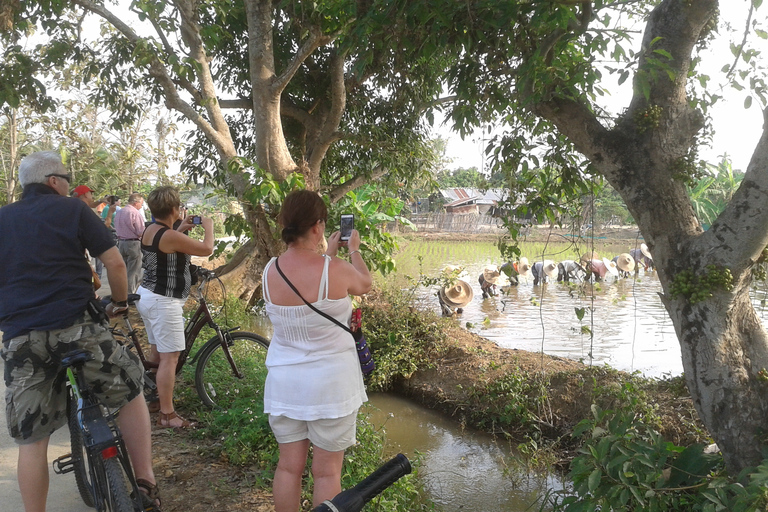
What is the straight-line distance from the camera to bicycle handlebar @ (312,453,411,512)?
878mm

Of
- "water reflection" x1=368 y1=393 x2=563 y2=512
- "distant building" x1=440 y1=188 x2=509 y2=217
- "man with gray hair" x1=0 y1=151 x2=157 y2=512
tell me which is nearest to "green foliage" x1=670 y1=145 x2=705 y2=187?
"water reflection" x1=368 y1=393 x2=563 y2=512

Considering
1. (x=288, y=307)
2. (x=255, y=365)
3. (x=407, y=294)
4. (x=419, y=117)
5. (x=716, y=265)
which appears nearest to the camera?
(x=288, y=307)

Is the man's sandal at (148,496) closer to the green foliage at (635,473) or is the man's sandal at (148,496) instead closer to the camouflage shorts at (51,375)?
the camouflage shorts at (51,375)

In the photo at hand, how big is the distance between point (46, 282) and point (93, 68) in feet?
23.6

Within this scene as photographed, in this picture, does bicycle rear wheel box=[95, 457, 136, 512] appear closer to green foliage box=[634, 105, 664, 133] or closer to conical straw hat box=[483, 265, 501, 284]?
green foliage box=[634, 105, 664, 133]

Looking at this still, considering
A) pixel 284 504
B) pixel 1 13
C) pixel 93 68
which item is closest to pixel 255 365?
pixel 284 504

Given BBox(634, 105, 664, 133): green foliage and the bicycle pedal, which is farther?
BBox(634, 105, 664, 133): green foliage

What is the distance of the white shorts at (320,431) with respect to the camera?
222 cm

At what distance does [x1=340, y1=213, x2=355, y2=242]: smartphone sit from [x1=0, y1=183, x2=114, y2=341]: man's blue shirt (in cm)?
109

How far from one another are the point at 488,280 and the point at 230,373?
944cm

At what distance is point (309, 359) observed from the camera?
2.21 m

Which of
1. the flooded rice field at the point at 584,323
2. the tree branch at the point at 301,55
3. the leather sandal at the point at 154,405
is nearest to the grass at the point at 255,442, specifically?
the leather sandal at the point at 154,405

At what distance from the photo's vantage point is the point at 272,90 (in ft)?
22.2

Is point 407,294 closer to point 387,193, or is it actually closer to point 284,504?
point 387,193
